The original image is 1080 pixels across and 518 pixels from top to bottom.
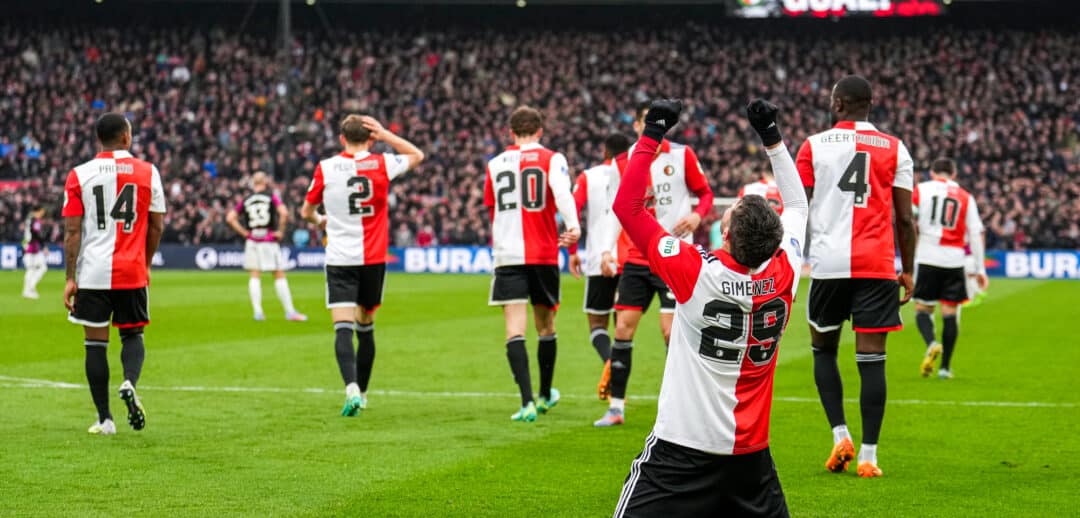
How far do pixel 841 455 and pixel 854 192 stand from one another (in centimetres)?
146

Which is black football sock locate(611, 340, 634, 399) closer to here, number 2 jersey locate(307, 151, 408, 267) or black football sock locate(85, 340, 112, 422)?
number 2 jersey locate(307, 151, 408, 267)

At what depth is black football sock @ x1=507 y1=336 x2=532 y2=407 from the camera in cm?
930

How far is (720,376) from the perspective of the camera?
14.9 ft

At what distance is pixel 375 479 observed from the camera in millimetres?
6977

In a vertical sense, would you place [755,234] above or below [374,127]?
below

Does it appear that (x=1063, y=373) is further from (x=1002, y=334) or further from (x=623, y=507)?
(x=623, y=507)

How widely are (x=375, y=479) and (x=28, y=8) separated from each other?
46096mm

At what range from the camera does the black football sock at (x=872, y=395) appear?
710 cm

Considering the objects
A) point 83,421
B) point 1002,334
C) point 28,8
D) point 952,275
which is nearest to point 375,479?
point 83,421

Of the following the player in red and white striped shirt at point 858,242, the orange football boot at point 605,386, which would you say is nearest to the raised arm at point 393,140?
the orange football boot at point 605,386

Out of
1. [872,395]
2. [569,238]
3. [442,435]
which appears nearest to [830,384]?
[872,395]

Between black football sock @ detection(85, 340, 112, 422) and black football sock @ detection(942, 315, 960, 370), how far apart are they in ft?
25.5

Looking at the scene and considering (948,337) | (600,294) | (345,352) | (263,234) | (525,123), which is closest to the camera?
(525,123)

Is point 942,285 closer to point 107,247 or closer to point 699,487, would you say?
point 107,247
